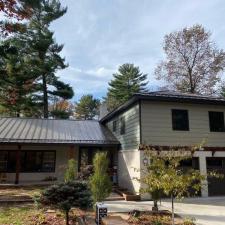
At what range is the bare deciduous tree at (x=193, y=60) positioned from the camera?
28.3 meters

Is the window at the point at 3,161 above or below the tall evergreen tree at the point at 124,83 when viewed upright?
below

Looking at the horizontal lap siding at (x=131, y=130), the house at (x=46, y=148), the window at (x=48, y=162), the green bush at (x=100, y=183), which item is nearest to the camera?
the green bush at (x=100, y=183)

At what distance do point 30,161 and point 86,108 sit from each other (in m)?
30.1

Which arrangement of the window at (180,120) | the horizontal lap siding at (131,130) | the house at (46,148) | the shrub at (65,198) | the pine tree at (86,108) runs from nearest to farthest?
the shrub at (65,198) < the horizontal lap siding at (131,130) < the window at (180,120) < the house at (46,148) < the pine tree at (86,108)

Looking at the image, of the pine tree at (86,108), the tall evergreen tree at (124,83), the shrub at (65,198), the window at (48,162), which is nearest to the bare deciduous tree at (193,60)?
the tall evergreen tree at (124,83)

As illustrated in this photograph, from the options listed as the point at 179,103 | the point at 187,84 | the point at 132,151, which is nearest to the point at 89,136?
the point at 132,151

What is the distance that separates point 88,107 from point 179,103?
34706 mm

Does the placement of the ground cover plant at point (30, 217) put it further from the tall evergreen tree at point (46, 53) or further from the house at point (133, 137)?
the tall evergreen tree at point (46, 53)

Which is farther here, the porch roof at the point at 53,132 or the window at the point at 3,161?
the window at the point at 3,161

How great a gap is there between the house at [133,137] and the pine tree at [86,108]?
28.1 m

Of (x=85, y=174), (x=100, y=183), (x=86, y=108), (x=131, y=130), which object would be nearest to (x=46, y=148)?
(x=85, y=174)

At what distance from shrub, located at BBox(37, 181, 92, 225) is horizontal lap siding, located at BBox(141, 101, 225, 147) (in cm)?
613

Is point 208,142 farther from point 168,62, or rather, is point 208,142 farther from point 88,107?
point 88,107

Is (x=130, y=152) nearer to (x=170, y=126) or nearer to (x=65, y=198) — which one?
(x=170, y=126)
